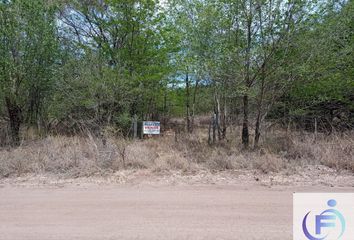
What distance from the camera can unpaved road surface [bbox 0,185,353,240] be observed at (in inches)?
123

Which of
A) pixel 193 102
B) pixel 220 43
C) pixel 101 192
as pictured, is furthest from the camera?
pixel 193 102

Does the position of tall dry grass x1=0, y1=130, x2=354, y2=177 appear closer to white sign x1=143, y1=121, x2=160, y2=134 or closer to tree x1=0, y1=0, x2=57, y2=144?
white sign x1=143, y1=121, x2=160, y2=134

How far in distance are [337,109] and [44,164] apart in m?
12.6

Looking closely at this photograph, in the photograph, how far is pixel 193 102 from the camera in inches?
642

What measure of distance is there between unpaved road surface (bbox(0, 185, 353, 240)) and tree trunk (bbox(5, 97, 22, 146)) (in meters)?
6.18

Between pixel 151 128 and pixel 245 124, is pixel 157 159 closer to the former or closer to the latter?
pixel 151 128

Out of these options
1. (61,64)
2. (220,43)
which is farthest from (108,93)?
(220,43)

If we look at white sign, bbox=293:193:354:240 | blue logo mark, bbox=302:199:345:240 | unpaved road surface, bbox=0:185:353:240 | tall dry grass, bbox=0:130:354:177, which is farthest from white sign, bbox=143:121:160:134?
blue logo mark, bbox=302:199:345:240

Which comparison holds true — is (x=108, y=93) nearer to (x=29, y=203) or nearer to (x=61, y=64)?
(x=61, y=64)

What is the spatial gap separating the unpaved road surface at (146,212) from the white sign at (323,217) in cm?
16

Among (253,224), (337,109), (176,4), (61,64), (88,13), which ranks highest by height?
(88,13)

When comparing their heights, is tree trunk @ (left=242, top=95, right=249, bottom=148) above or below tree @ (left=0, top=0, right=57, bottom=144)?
below

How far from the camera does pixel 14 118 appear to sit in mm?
10461

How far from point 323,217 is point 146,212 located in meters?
2.62
